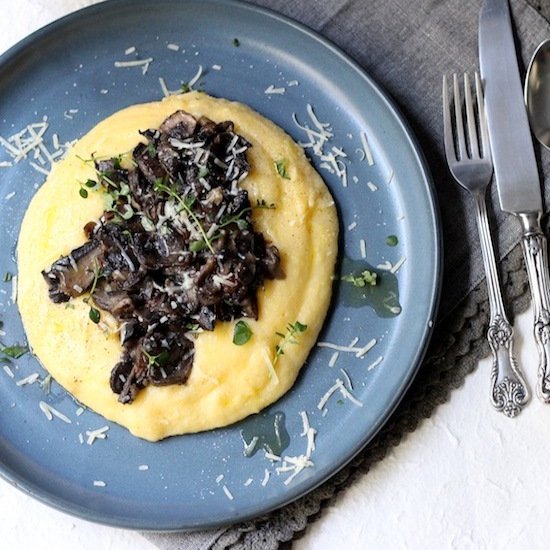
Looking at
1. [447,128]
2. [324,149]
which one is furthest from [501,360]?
[324,149]

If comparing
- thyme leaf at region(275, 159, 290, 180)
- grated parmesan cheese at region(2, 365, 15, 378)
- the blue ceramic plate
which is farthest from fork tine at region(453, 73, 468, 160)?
grated parmesan cheese at region(2, 365, 15, 378)

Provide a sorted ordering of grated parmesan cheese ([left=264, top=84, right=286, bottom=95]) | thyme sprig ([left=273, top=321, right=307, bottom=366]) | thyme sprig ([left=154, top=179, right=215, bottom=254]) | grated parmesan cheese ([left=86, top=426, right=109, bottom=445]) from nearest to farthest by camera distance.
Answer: thyme sprig ([left=154, top=179, right=215, bottom=254])
thyme sprig ([left=273, top=321, right=307, bottom=366])
grated parmesan cheese ([left=86, top=426, right=109, bottom=445])
grated parmesan cheese ([left=264, top=84, right=286, bottom=95])

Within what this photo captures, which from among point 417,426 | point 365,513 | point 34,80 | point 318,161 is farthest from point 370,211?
point 34,80

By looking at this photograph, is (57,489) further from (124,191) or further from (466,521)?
(466,521)

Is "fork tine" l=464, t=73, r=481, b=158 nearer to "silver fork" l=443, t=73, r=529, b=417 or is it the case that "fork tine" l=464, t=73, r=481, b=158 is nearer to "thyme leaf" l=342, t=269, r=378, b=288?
"silver fork" l=443, t=73, r=529, b=417

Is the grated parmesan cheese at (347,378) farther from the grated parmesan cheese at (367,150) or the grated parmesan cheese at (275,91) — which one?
the grated parmesan cheese at (275,91)

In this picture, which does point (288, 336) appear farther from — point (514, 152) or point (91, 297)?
point (514, 152)
